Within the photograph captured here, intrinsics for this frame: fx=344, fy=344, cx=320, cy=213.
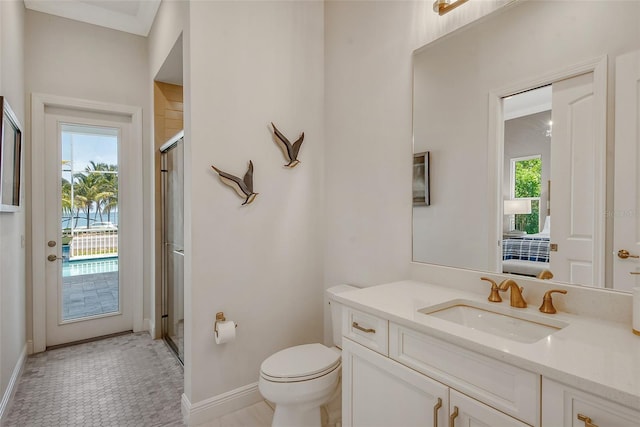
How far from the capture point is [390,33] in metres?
2.04

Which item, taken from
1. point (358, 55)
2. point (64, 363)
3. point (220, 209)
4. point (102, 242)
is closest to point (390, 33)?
point (358, 55)

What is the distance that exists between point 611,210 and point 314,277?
69.5 inches

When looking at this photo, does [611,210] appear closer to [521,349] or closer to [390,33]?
[521,349]

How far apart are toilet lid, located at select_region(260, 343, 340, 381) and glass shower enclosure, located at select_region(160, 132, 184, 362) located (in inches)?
44.3

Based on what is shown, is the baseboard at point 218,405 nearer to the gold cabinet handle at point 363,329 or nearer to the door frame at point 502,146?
the gold cabinet handle at point 363,329

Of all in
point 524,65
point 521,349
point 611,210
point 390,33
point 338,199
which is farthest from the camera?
point 338,199

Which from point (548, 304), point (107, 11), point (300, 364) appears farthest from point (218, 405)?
point (107, 11)

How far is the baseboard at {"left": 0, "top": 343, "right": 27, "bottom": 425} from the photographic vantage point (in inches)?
78.3

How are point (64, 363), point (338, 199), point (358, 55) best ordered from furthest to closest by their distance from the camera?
point (64, 363) < point (338, 199) < point (358, 55)

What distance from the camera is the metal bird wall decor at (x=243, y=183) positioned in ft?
6.79

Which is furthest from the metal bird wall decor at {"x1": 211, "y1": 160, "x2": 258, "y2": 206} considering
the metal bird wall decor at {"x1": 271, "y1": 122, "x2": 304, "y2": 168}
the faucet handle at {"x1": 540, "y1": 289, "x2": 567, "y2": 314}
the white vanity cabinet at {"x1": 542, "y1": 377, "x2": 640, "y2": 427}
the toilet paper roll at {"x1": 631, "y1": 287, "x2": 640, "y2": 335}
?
the toilet paper roll at {"x1": 631, "y1": 287, "x2": 640, "y2": 335}

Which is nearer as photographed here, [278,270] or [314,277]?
[278,270]

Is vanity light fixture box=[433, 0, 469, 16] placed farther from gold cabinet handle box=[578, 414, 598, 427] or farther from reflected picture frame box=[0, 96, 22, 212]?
reflected picture frame box=[0, 96, 22, 212]

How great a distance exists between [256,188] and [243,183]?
112mm
